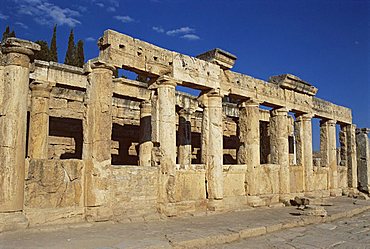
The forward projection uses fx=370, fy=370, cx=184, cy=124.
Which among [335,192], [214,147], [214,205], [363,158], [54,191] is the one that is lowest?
[335,192]

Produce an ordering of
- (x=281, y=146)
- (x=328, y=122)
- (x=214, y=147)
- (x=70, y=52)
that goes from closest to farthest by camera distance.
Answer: (x=214, y=147)
(x=281, y=146)
(x=328, y=122)
(x=70, y=52)

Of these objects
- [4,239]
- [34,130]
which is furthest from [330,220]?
[34,130]

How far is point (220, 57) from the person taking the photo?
11086 mm

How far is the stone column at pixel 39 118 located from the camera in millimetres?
10844

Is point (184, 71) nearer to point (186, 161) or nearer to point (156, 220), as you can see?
point (156, 220)

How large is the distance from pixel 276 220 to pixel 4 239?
5.87 m

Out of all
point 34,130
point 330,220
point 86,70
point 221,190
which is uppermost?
point 86,70

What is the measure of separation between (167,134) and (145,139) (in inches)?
136

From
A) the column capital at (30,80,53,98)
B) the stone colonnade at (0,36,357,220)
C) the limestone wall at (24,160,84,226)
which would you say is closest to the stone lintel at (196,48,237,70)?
the stone colonnade at (0,36,357,220)

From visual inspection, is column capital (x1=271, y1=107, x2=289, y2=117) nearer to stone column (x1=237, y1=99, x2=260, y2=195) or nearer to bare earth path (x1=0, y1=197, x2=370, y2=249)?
stone column (x1=237, y1=99, x2=260, y2=195)

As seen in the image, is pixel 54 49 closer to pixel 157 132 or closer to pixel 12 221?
pixel 157 132

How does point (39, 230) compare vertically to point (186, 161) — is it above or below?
below

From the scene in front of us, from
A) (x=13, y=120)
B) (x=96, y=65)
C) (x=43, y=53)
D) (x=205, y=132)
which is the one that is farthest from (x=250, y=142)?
(x=43, y=53)

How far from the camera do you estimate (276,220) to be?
8.85 m
